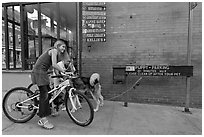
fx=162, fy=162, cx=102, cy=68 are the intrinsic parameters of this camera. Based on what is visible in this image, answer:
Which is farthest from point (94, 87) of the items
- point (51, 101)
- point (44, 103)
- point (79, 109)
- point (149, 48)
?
point (149, 48)

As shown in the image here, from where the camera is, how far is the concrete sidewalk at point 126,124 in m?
2.78

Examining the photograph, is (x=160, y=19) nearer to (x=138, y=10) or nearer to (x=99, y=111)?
(x=138, y=10)

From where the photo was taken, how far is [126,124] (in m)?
3.09

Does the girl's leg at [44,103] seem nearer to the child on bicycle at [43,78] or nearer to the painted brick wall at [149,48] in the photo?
the child on bicycle at [43,78]

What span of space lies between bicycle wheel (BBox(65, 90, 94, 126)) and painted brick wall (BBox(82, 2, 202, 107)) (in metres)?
1.72

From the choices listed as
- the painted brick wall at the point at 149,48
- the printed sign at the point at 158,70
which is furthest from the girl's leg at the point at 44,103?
the printed sign at the point at 158,70

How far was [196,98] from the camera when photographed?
4.19m

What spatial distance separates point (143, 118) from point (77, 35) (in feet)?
9.40

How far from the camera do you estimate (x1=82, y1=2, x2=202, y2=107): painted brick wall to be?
411 cm

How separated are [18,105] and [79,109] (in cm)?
124

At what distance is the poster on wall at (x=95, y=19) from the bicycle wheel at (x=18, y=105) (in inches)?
89.9

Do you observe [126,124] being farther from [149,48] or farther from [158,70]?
[149,48]

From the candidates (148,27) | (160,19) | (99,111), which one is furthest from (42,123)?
(160,19)

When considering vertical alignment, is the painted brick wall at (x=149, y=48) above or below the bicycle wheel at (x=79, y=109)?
above
